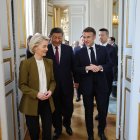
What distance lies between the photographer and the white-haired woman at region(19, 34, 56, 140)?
88.0 inches

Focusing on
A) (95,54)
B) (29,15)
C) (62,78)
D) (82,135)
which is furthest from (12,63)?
(29,15)

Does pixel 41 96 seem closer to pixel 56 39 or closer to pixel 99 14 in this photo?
pixel 56 39

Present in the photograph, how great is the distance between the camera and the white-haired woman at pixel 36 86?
2236 millimetres

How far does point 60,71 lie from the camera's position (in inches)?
114

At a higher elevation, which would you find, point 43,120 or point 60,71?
point 60,71

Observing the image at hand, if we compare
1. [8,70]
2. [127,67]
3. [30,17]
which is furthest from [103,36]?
[8,70]

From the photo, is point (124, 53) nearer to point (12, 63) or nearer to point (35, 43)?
point (35, 43)

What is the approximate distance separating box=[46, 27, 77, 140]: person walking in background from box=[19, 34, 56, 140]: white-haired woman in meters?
0.53

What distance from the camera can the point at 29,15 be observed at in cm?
462

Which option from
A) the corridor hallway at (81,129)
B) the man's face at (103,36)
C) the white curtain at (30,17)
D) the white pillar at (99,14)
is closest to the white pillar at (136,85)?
the corridor hallway at (81,129)

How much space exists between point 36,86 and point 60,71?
679 mm

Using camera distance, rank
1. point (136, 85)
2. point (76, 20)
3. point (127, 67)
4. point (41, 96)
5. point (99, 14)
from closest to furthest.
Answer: point (136, 85), point (41, 96), point (127, 67), point (99, 14), point (76, 20)

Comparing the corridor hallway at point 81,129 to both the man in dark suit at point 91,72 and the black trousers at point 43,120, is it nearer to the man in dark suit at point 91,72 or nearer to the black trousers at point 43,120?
the man in dark suit at point 91,72

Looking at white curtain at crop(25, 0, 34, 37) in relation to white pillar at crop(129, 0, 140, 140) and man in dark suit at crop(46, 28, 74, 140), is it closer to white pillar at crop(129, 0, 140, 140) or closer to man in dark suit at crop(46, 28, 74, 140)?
man in dark suit at crop(46, 28, 74, 140)
